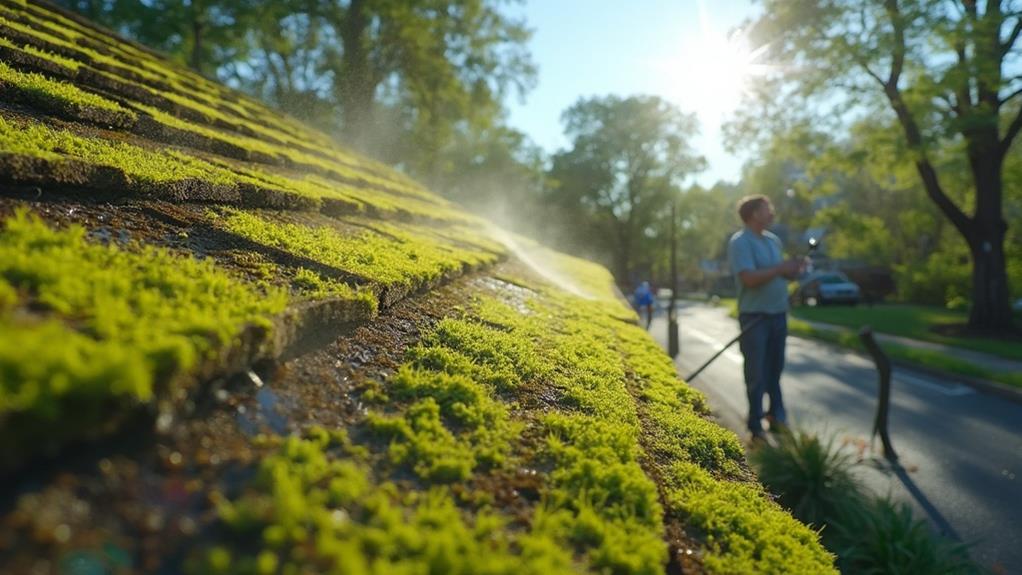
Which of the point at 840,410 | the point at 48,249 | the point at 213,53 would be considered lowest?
the point at 840,410

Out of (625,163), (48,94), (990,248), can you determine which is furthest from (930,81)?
(625,163)

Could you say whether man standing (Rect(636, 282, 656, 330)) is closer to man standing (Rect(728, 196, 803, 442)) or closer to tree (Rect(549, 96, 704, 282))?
man standing (Rect(728, 196, 803, 442))

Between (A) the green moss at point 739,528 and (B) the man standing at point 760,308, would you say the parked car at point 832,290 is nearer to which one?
(B) the man standing at point 760,308

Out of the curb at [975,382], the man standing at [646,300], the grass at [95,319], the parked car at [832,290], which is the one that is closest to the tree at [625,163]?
the parked car at [832,290]

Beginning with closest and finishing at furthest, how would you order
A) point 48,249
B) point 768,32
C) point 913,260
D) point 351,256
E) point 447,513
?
point 447,513, point 48,249, point 351,256, point 768,32, point 913,260

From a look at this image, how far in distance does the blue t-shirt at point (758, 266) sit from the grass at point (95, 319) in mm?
4947

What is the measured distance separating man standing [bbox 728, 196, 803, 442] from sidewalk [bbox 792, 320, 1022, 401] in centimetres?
566

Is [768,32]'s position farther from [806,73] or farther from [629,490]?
[629,490]

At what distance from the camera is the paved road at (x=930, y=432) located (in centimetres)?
446

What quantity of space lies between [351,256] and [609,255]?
5660 cm

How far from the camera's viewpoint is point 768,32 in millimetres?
15117

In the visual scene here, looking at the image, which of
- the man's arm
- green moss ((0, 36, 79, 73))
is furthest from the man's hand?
green moss ((0, 36, 79, 73))

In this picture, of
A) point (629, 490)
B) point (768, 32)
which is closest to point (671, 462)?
point (629, 490)

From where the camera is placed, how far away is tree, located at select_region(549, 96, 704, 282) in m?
51.1
